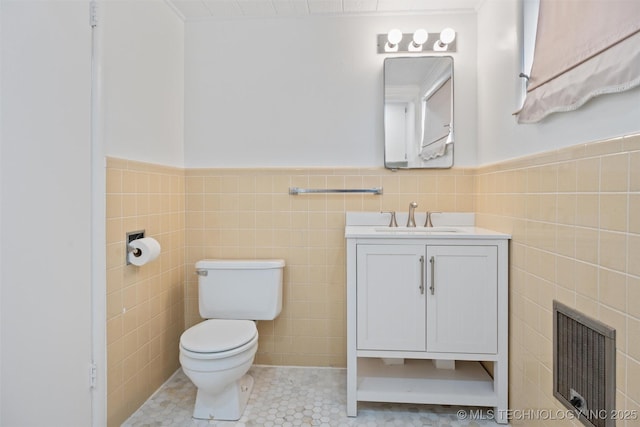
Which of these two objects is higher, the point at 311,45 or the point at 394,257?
the point at 311,45

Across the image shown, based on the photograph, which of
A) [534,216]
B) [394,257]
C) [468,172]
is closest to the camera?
[534,216]

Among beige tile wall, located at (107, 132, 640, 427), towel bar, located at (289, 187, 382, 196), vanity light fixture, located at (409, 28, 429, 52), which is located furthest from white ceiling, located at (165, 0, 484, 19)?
towel bar, located at (289, 187, 382, 196)

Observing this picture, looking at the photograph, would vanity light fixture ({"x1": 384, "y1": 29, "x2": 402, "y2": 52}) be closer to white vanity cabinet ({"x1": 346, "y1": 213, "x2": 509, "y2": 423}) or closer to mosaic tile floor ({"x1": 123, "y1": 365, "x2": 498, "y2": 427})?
white vanity cabinet ({"x1": 346, "y1": 213, "x2": 509, "y2": 423})

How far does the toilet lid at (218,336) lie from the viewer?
63.5 inches

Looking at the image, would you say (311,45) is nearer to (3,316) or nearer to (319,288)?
(319,288)

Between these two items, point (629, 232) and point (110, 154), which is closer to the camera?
point (629, 232)

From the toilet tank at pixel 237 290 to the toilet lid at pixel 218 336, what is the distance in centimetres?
14

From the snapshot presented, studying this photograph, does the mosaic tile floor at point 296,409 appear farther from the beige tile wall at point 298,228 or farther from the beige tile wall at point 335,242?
the beige tile wall at point 298,228

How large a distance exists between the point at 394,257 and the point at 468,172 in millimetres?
882

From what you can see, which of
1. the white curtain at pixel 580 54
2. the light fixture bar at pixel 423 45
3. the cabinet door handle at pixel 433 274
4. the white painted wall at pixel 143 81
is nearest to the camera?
the white curtain at pixel 580 54

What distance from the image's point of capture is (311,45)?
2.28 metres

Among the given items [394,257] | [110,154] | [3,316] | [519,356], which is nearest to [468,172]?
[394,257]

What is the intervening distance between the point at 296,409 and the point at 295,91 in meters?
1.88

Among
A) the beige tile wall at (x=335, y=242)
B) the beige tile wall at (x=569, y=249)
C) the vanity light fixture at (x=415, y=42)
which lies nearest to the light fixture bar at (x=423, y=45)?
the vanity light fixture at (x=415, y=42)
